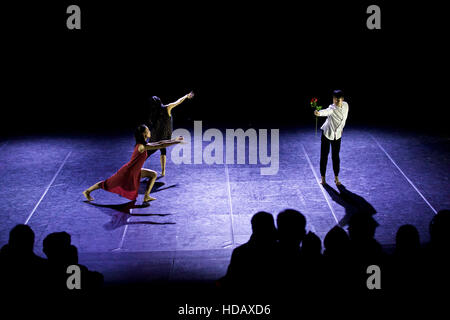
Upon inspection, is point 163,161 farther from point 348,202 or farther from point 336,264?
point 336,264

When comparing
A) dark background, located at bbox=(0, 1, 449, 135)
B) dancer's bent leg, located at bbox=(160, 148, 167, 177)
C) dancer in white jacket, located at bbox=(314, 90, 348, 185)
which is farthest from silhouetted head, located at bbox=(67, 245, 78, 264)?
dark background, located at bbox=(0, 1, 449, 135)

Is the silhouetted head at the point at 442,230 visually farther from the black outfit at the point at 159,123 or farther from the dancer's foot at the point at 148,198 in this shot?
the black outfit at the point at 159,123

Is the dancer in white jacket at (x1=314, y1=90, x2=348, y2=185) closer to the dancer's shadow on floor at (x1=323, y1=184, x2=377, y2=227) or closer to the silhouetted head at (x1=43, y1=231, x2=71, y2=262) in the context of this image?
the dancer's shadow on floor at (x1=323, y1=184, x2=377, y2=227)

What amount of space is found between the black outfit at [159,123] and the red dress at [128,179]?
0.89m

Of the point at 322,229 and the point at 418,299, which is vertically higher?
the point at 418,299

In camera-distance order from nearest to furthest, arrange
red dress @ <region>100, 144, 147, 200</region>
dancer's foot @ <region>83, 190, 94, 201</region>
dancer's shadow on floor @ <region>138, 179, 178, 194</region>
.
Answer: red dress @ <region>100, 144, 147, 200</region>
dancer's foot @ <region>83, 190, 94, 201</region>
dancer's shadow on floor @ <region>138, 179, 178, 194</region>

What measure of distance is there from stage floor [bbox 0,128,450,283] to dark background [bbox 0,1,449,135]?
203cm

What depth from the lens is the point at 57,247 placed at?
290cm

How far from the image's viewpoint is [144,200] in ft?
19.6

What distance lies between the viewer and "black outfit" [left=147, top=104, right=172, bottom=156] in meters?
6.52

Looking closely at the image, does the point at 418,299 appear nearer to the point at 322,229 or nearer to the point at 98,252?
the point at 322,229
